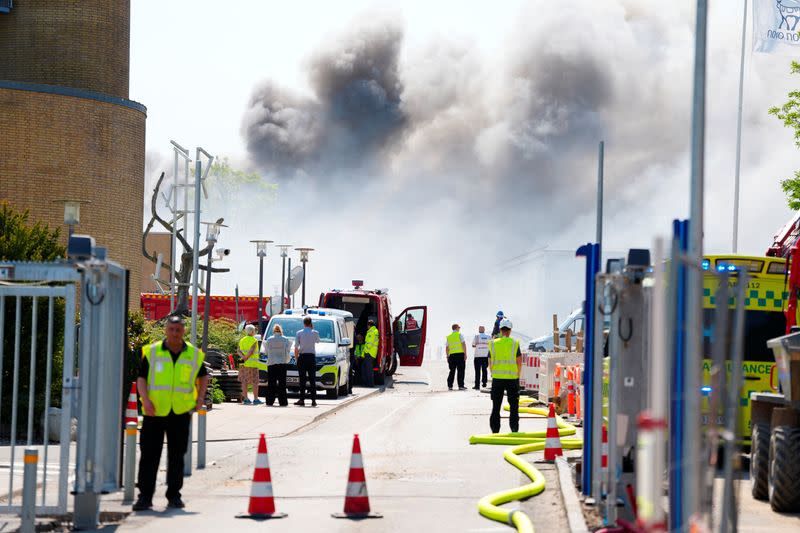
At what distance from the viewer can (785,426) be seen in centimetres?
1195

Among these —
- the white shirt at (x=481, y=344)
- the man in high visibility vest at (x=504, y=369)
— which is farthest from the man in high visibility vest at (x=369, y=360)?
the man in high visibility vest at (x=504, y=369)

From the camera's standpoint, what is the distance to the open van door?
43.0 m

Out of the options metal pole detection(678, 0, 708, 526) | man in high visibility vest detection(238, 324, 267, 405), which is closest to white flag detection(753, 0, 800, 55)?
man in high visibility vest detection(238, 324, 267, 405)

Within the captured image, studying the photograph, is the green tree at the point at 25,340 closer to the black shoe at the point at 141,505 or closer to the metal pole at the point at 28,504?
the black shoe at the point at 141,505

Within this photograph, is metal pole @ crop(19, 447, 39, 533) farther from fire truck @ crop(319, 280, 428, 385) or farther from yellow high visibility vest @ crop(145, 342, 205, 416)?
fire truck @ crop(319, 280, 428, 385)

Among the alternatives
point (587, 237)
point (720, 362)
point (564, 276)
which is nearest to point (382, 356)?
point (564, 276)

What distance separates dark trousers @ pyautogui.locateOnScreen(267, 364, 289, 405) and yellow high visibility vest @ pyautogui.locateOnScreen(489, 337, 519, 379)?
29.1 ft

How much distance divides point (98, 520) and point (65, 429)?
107cm

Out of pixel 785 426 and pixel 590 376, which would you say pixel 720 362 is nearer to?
pixel 590 376

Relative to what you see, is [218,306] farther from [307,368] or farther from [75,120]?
[307,368]

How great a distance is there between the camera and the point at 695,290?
559 centimetres

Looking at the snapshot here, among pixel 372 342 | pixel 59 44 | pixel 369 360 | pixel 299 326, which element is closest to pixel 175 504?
pixel 299 326

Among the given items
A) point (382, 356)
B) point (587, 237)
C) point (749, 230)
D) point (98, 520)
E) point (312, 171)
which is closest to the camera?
point (98, 520)

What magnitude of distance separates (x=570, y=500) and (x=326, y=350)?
64.2 feet
